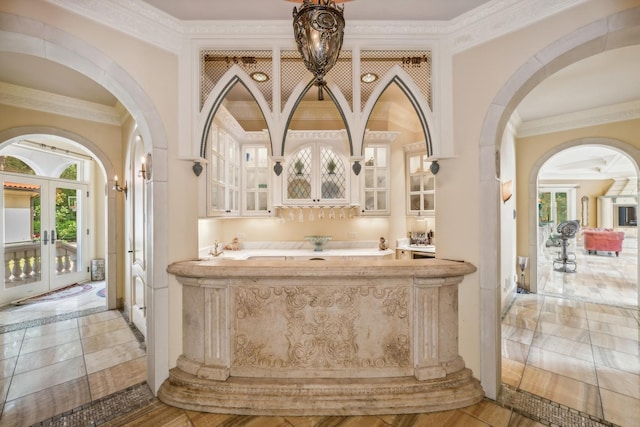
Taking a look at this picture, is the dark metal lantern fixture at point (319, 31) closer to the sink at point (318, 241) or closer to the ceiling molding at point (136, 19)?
the ceiling molding at point (136, 19)

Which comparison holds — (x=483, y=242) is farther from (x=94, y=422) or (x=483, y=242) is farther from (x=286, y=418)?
(x=94, y=422)

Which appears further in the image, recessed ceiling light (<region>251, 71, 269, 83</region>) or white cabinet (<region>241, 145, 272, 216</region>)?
white cabinet (<region>241, 145, 272, 216</region>)

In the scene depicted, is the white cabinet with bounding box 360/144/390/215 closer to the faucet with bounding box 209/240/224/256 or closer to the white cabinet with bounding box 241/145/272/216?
the white cabinet with bounding box 241/145/272/216

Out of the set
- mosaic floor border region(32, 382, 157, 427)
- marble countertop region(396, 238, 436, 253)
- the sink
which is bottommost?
mosaic floor border region(32, 382, 157, 427)

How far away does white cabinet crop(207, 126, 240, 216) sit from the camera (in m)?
3.00

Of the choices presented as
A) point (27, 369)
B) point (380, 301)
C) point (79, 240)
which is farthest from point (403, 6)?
point (79, 240)

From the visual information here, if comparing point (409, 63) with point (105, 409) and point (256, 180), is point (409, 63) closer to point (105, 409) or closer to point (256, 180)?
point (256, 180)

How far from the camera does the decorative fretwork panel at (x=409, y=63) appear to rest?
6.51 feet

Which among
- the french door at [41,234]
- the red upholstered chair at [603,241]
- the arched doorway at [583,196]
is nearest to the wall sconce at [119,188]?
the french door at [41,234]

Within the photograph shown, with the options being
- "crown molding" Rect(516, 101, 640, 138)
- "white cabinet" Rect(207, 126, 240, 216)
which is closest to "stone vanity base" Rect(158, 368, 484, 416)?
"white cabinet" Rect(207, 126, 240, 216)

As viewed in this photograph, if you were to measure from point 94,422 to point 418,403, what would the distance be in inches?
84.0

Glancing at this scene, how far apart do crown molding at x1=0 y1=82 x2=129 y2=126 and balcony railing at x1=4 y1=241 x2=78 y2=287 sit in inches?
97.1

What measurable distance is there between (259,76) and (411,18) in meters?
1.51

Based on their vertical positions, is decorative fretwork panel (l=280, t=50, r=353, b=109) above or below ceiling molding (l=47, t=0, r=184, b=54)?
below
